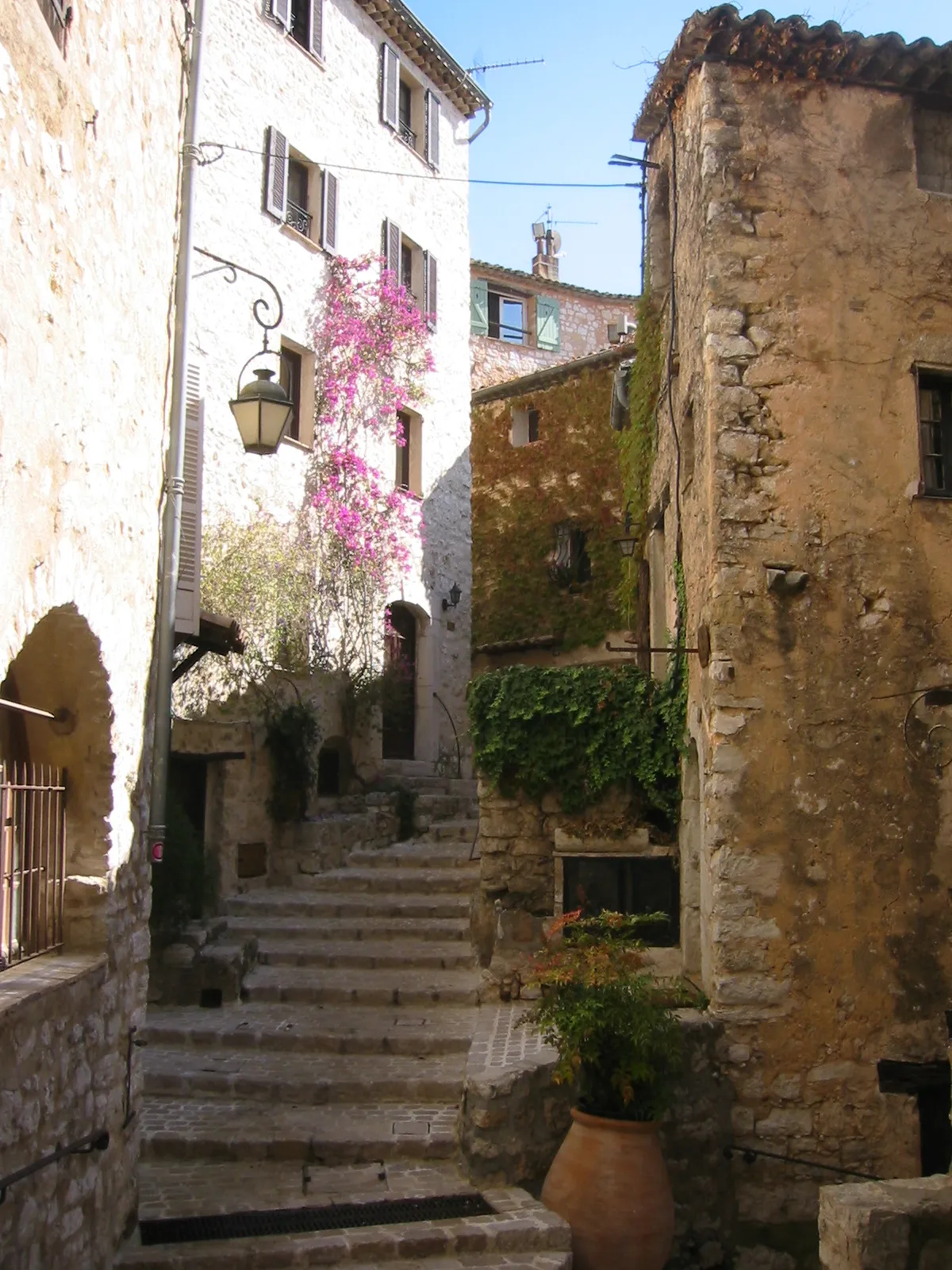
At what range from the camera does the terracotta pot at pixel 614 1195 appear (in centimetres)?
683

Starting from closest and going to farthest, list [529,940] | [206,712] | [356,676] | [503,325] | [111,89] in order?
[111,89]
[529,940]
[206,712]
[356,676]
[503,325]

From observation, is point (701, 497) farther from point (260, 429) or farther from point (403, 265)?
point (403, 265)

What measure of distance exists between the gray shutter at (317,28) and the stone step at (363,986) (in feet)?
43.3

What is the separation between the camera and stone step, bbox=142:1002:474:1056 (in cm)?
955

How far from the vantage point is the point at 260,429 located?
Result: 8.56 m

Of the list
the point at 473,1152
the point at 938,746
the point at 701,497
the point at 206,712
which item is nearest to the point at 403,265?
the point at 206,712

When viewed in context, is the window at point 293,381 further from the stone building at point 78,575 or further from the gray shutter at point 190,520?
the stone building at point 78,575

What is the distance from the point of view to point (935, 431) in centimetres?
925

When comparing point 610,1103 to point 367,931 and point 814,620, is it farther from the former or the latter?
point 367,931

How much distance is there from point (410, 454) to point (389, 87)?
232 inches

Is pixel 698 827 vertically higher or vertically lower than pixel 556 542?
lower

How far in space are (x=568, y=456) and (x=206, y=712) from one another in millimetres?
8879

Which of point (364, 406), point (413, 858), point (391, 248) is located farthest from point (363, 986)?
point (391, 248)

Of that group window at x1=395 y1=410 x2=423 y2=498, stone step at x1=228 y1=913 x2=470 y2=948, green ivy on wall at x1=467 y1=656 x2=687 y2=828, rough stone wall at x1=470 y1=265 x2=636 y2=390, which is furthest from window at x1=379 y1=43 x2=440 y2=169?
stone step at x1=228 y1=913 x2=470 y2=948
